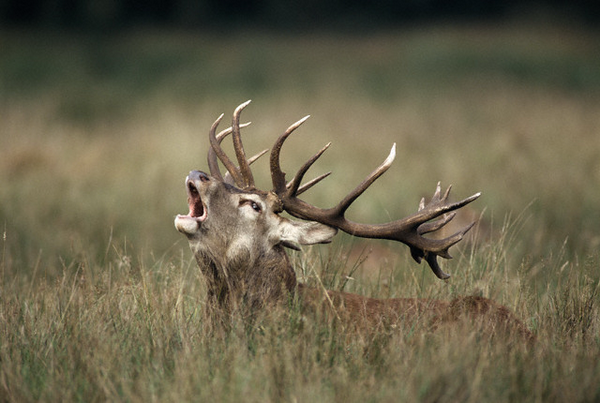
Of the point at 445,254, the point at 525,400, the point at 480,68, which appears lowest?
the point at 525,400

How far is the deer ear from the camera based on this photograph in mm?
5422

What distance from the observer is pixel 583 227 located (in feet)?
30.5

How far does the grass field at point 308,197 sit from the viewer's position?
169 inches

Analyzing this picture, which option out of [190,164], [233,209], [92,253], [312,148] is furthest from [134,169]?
[233,209]

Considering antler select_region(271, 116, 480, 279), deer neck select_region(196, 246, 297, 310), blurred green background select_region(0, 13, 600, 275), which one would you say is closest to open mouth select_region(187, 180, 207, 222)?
deer neck select_region(196, 246, 297, 310)

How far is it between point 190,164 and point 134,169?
783 mm

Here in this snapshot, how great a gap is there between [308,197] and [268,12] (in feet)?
64.3

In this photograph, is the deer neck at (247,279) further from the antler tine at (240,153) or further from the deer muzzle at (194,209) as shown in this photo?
the antler tine at (240,153)

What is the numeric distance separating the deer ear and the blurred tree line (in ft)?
72.1

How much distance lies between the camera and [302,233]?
5.45 m

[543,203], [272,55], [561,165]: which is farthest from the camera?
[272,55]

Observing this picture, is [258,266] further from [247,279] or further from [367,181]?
[367,181]

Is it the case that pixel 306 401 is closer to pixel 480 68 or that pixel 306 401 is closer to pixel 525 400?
pixel 525 400

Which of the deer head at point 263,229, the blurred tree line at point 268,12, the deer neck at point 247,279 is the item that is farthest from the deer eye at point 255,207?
the blurred tree line at point 268,12
